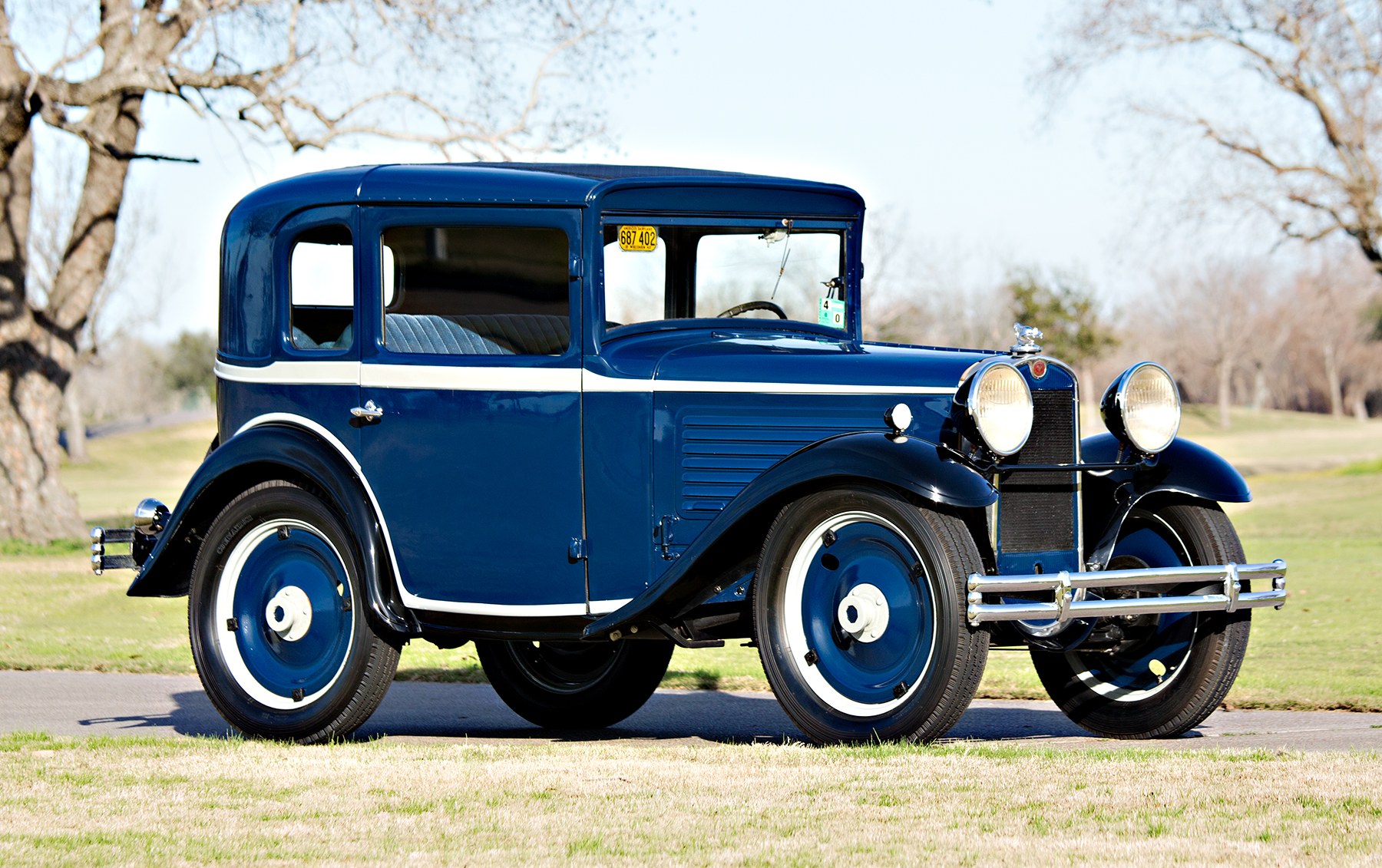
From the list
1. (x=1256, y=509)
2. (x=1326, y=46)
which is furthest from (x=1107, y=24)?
(x=1256, y=509)

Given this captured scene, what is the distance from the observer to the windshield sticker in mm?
7090

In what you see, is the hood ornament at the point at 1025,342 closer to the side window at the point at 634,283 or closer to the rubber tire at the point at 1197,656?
the rubber tire at the point at 1197,656

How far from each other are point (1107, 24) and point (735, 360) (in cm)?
2115

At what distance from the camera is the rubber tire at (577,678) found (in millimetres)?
7660

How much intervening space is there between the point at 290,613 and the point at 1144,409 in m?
3.53

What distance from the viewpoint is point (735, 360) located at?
6.28 m

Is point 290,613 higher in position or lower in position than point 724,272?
lower

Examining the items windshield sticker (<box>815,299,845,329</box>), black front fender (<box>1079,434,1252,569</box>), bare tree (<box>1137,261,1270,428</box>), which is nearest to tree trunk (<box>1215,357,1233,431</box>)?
bare tree (<box>1137,261,1270,428</box>)

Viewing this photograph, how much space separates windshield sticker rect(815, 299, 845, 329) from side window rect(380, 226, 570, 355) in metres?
1.20

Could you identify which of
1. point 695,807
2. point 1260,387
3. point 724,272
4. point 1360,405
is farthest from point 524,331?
point 1260,387

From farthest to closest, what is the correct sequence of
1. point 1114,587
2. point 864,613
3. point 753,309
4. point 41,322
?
point 41,322, point 753,309, point 1114,587, point 864,613

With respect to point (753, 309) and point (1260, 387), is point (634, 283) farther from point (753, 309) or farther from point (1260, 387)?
point (1260, 387)

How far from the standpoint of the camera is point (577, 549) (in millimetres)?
6398

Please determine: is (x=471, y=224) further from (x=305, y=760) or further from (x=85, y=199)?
(x=85, y=199)
